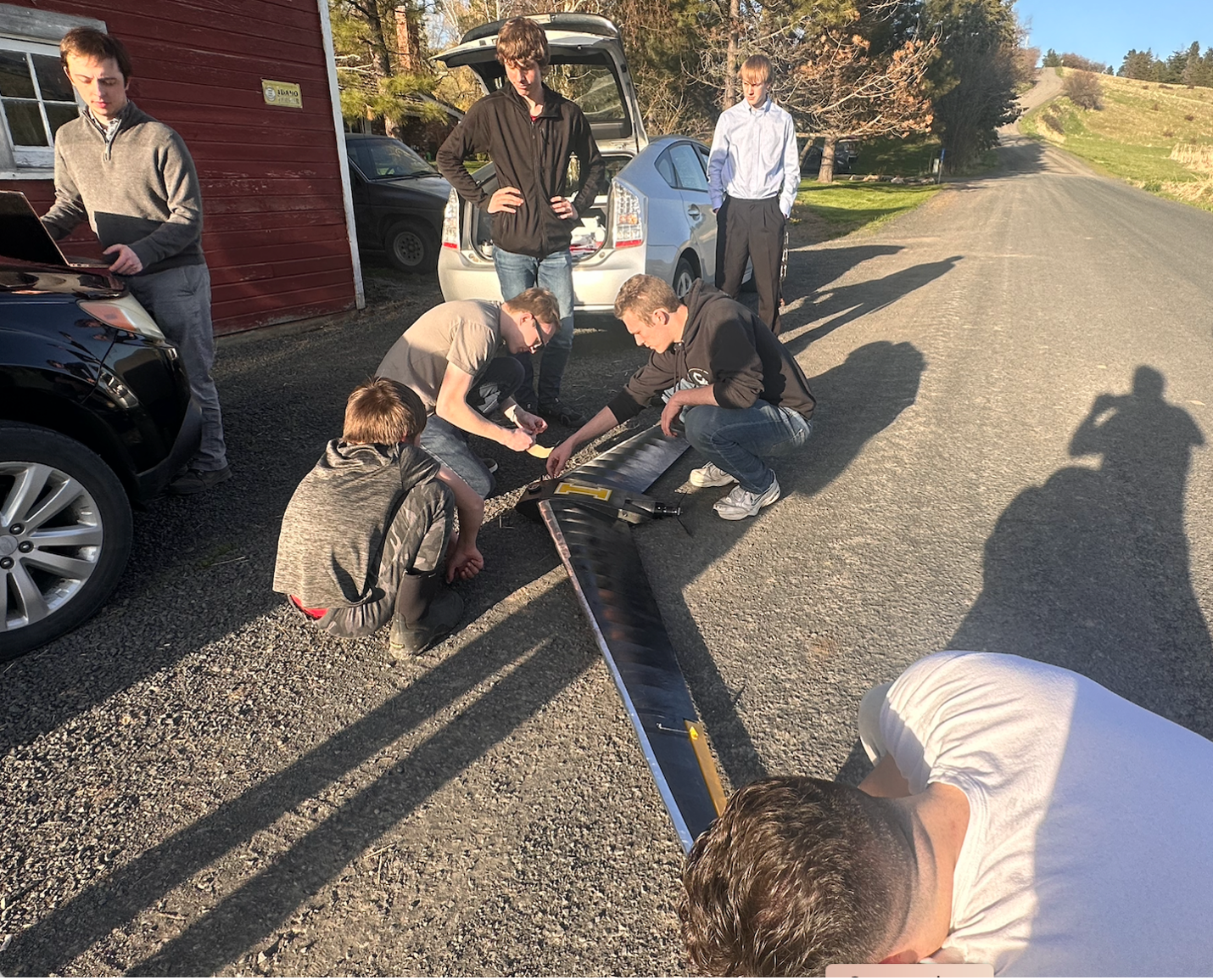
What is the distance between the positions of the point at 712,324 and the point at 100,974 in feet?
9.84

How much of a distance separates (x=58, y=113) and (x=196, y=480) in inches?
158

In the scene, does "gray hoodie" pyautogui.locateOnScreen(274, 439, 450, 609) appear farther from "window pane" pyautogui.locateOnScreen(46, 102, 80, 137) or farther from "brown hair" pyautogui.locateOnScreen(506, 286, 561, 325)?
"window pane" pyautogui.locateOnScreen(46, 102, 80, 137)

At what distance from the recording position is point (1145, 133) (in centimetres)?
6059

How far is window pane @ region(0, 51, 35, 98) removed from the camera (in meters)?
5.42

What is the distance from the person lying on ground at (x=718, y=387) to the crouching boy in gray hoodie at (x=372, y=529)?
1.03 metres

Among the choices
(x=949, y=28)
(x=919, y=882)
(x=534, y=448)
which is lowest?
(x=534, y=448)

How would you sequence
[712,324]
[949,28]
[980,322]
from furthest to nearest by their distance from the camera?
[949,28] → [980,322] → [712,324]

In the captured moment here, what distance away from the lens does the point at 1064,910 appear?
97 centimetres

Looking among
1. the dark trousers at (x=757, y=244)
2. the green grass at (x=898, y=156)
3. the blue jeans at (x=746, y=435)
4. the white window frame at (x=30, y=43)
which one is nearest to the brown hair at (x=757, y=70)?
the dark trousers at (x=757, y=244)

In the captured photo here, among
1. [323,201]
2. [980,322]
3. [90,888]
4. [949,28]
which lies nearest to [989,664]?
[90,888]

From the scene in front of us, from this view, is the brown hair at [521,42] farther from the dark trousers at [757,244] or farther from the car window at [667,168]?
the car window at [667,168]

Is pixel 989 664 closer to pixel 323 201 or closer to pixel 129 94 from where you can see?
pixel 129 94

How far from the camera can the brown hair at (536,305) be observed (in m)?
3.54

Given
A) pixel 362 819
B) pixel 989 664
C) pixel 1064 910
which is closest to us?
pixel 1064 910
